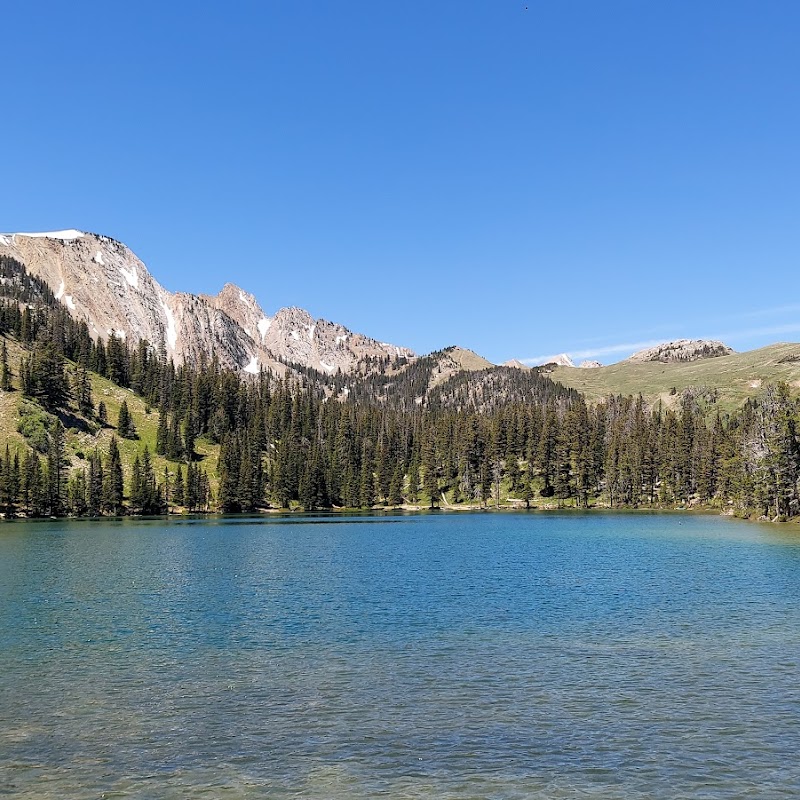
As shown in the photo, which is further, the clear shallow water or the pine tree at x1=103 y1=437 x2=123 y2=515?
the pine tree at x1=103 y1=437 x2=123 y2=515

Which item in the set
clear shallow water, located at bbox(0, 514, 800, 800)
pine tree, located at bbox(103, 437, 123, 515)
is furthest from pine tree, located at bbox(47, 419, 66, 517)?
clear shallow water, located at bbox(0, 514, 800, 800)

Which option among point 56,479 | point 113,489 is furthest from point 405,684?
point 56,479

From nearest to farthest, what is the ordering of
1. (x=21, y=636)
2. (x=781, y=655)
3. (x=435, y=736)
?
(x=435, y=736)
(x=781, y=655)
(x=21, y=636)

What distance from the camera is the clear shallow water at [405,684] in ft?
69.1

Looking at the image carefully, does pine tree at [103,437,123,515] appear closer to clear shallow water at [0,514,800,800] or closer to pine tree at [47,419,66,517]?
pine tree at [47,419,66,517]

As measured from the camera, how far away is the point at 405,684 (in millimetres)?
30188

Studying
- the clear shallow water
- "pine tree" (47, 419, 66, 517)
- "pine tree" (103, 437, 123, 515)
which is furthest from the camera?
"pine tree" (103, 437, 123, 515)

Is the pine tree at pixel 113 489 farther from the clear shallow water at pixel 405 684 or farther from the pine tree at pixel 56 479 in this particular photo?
the clear shallow water at pixel 405 684

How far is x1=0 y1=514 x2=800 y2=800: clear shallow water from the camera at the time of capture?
2106cm

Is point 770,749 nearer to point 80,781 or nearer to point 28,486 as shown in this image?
point 80,781

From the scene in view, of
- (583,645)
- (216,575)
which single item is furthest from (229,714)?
(216,575)

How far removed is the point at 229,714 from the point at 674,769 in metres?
15.6

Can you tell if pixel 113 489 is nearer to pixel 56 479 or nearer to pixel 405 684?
pixel 56 479

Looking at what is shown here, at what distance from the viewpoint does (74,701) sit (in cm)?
2861
